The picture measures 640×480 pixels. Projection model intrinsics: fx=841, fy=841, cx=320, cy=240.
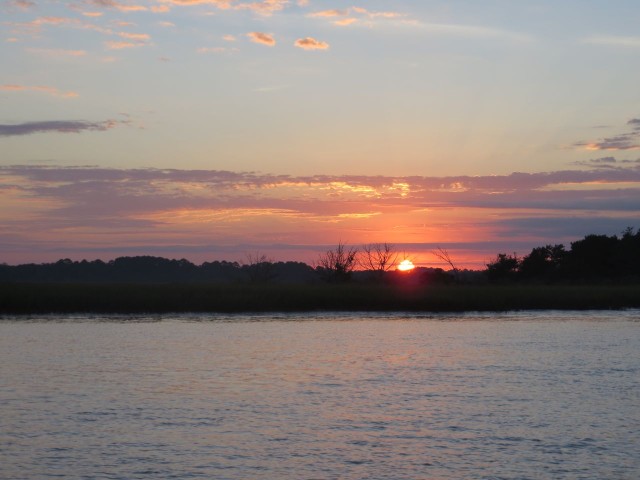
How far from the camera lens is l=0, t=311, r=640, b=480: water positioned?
15.1 metres

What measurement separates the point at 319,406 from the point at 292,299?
1415 inches

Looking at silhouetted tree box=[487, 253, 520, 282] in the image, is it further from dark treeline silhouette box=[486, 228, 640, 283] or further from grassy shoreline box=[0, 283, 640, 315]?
grassy shoreline box=[0, 283, 640, 315]

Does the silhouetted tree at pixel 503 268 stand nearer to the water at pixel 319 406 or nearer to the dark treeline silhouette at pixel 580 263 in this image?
the dark treeline silhouette at pixel 580 263

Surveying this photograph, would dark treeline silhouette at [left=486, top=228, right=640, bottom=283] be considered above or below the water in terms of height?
above

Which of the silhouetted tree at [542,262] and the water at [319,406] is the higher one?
the silhouetted tree at [542,262]

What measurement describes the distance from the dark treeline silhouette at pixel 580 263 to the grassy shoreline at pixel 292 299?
23.7 m

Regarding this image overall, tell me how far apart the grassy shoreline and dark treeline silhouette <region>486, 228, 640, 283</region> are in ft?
77.8

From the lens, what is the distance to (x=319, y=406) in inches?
816

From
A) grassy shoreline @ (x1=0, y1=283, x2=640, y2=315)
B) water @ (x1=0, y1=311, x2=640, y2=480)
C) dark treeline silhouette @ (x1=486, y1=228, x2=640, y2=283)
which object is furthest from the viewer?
dark treeline silhouette @ (x1=486, y1=228, x2=640, y2=283)

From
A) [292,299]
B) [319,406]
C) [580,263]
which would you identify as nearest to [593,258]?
[580,263]

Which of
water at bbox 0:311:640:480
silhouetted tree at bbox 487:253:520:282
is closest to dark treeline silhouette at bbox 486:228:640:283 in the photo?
silhouetted tree at bbox 487:253:520:282

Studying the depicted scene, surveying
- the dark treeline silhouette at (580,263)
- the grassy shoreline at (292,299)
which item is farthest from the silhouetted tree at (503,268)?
the grassy shoreline at (292,299)

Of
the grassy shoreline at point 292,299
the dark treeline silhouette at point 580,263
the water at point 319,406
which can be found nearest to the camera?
the water at point 319,406

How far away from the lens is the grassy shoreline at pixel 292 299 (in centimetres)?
5212
